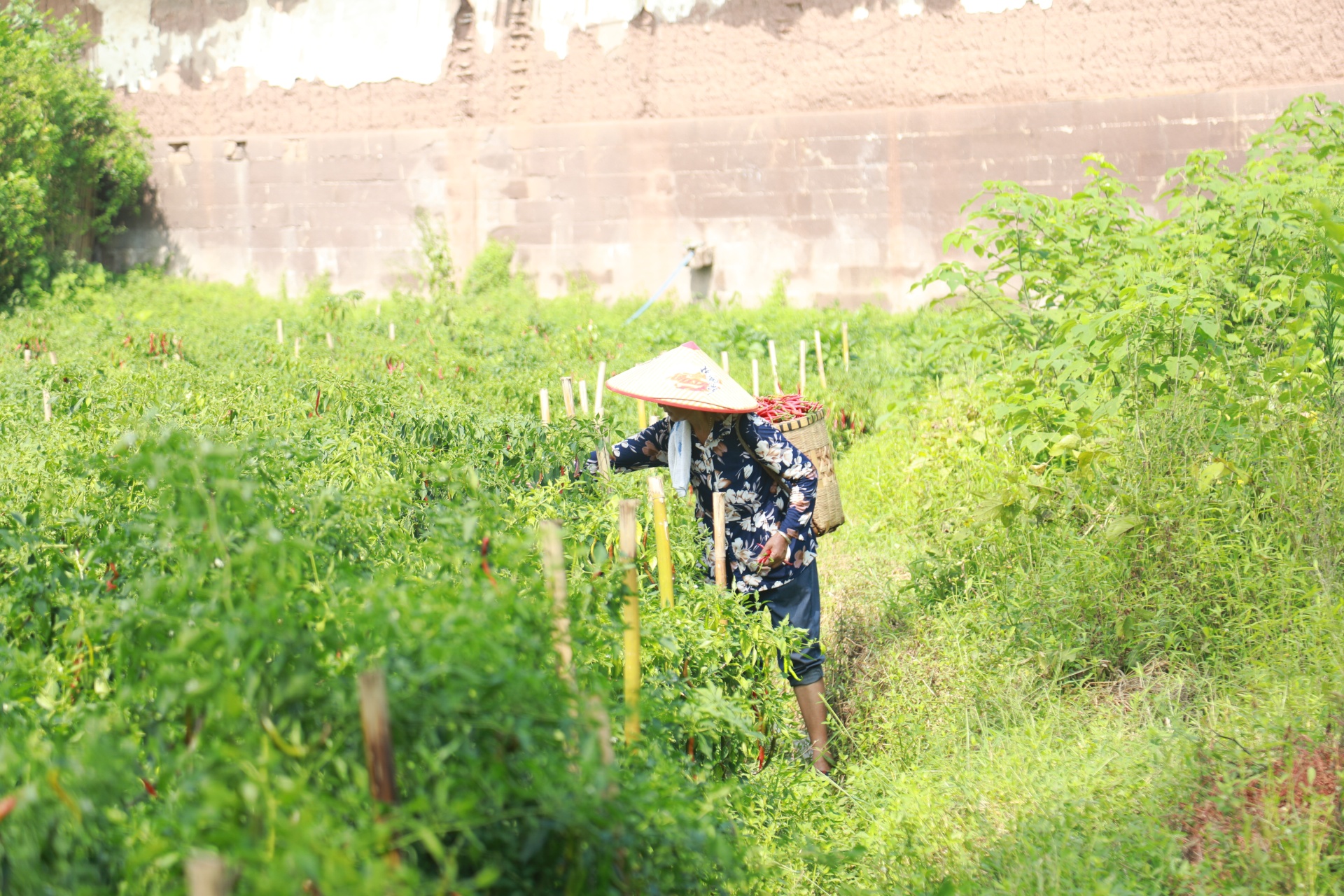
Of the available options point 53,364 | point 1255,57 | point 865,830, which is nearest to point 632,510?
point 865,830

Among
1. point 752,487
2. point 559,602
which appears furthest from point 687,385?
point 559,602

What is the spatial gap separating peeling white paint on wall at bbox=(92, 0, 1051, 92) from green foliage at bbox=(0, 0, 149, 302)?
1.80 ft

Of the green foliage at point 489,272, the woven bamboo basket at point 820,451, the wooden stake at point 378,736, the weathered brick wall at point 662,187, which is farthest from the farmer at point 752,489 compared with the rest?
the green foliage at point 489,272

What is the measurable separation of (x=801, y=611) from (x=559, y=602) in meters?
1.96

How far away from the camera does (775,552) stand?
396 centimetres

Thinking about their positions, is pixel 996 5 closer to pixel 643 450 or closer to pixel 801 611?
pixel 643 450

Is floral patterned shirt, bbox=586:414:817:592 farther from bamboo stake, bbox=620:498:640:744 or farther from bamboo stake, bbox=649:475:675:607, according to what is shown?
bamboo stake, bbox=620:498:640:744

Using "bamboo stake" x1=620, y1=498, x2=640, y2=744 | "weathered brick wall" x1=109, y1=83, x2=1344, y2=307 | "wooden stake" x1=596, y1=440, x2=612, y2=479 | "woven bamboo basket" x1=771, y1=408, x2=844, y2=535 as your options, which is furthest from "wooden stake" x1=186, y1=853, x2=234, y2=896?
"weathered brick wall" x1=109, y1=83, x2=1344, y2=307

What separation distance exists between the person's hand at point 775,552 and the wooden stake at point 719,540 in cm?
14

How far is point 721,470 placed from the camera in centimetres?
413

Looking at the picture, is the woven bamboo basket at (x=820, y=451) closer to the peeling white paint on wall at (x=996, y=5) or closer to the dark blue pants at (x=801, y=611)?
the dark blue pants at (x=801, y=611)

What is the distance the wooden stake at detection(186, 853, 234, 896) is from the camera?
1.53 m

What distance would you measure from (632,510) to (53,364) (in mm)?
4978

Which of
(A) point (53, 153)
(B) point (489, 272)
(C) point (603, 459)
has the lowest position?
(C) point (603, 459)
